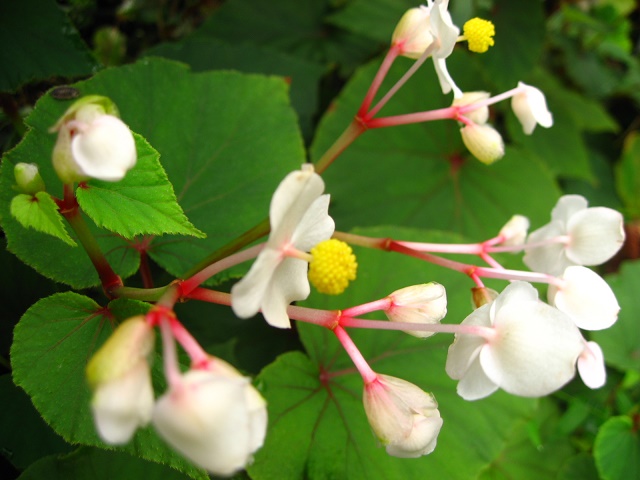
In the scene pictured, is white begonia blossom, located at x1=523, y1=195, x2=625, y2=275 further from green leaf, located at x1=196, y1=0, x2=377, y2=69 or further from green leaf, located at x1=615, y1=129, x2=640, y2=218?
green leaf, located at x1=615, y1=129, x2=640, y2=218

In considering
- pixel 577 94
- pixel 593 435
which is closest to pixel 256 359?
pixel 593 435

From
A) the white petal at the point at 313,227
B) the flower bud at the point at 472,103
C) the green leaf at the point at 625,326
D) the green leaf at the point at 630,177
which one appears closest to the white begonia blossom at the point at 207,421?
the white petal at the point at 313,227

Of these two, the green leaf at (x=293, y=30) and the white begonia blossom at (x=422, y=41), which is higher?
the white begonia blossom at (x=422, y=41)

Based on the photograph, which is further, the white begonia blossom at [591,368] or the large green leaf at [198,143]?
the large green leaf at [198,143]

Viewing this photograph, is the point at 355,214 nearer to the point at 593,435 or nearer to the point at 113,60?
the point at 113,60

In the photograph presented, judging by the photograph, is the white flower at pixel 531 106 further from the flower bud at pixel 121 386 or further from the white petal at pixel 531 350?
the flower bud at pixel 121 386

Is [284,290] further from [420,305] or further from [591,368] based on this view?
[591,368]
